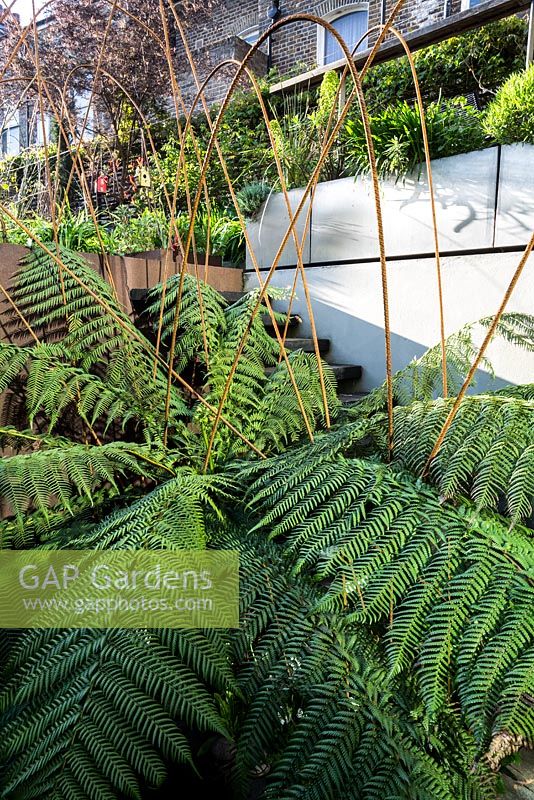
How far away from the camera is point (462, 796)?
2.23 feet

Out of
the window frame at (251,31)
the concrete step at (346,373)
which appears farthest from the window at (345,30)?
the concrete step at (346,373)

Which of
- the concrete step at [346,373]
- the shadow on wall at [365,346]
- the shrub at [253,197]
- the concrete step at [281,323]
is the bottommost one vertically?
the concrete step at [346,373]

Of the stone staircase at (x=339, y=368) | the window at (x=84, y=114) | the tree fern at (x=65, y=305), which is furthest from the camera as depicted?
the window at (x=84, y=114)

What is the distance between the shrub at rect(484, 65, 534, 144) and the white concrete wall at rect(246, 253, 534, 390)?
1.59 ft

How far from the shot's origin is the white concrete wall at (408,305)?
2074 millimetres

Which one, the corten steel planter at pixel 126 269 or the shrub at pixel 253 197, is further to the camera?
the shrub at pixel 253 197

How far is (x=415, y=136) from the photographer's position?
2.29 meters

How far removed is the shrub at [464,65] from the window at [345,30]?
336cm

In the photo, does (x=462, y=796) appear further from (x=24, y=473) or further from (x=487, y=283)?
(x=487, y=283)

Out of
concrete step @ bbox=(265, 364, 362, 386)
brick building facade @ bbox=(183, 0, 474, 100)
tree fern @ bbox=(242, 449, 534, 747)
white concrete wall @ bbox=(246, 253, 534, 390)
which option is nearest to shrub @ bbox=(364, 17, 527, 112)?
brick building facade @ bbox=(183, 0, 474, 100)

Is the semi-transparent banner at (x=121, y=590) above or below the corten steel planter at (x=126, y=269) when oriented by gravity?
below

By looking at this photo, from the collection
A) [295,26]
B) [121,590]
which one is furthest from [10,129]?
[121,590]

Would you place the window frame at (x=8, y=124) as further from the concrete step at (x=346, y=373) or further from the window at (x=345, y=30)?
the window at (x=345, y=30)

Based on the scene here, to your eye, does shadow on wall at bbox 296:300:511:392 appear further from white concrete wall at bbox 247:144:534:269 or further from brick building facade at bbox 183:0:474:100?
brick building facade at bbox 183:0:474:100
